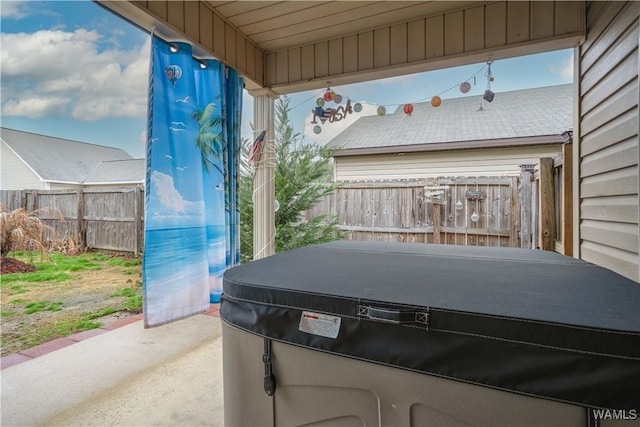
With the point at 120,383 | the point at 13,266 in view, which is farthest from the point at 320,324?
the point at 13,266

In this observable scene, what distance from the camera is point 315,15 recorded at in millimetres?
2207

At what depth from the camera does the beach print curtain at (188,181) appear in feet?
6.34

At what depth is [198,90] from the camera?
225cm

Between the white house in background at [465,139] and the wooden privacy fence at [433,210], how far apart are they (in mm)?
1244

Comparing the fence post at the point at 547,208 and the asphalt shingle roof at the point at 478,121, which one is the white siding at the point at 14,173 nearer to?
the fence post at the point at 547,208

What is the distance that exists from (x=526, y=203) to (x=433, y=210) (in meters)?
1.10

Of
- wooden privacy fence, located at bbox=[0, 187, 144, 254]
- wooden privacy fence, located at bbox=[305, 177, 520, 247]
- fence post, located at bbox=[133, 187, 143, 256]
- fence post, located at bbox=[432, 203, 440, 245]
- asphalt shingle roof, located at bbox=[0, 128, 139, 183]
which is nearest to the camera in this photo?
asphalt shingle roof, located at bbox=[0, 128, 139, 183]

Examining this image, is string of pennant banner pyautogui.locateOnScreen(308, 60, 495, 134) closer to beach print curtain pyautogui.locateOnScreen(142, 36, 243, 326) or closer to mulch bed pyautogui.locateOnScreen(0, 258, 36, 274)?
beach print curtain pyautogui.locateOnScreen(142, 36, 243, 326)

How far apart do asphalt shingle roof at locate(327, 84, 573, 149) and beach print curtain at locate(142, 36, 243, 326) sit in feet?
12.1

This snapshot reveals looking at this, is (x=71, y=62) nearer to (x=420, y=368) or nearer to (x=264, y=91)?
(x=264, y=91)

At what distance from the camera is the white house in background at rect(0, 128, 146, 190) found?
75.5 inches

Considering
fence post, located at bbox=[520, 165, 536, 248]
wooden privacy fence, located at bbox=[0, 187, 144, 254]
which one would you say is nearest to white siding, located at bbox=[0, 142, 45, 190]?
wooden privacy fence, located at bbox=[0, 187, 144, 254]

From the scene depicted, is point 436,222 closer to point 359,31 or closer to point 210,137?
point 359,31

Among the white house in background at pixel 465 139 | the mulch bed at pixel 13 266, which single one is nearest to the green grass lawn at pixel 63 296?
the mulch bed at pixel 13 266
